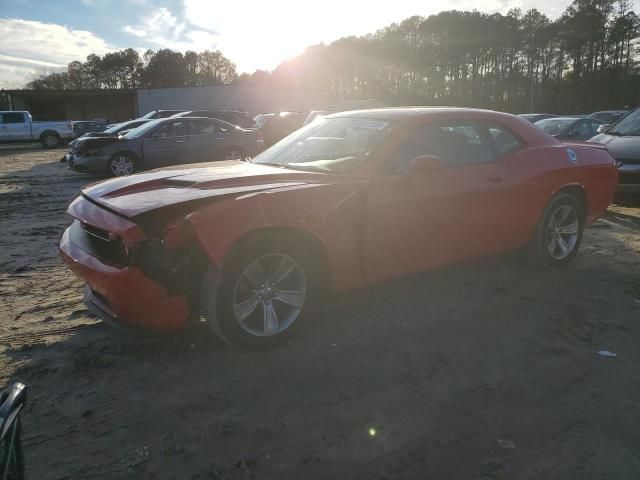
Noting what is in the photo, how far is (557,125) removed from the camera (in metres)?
13.7

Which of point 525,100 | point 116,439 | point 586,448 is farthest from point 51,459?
point 525,100

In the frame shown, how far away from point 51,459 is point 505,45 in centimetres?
6954

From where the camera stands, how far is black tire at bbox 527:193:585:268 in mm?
4805

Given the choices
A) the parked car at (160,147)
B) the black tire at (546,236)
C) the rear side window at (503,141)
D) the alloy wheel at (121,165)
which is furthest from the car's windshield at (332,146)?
the alloy wheel at (121,165)

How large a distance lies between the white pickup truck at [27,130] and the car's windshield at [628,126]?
28.5 metres

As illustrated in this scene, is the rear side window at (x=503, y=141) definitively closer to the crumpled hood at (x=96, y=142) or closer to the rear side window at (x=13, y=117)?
Answer: the crumpled hood at (x=96, y=142)

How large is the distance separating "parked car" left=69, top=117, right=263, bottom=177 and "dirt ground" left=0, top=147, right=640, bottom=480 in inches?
335

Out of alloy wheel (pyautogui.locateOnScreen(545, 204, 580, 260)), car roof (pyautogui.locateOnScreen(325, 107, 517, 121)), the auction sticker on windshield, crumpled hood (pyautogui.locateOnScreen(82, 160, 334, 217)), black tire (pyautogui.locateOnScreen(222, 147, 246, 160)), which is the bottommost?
alloy wheel (pyautogui.locateOnScreen(545, 204, 580, 260))

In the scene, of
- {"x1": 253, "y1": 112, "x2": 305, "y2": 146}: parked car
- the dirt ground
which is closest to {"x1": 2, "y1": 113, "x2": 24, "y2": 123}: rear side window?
{"x1": 253, "y1": 112, "x2": 305, "y2": 146}: parked car

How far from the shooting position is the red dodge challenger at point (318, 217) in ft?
9.59

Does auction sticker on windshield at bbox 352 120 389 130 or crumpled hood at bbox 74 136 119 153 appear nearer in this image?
auction sticker on windshield at bbox 352 120 389 130

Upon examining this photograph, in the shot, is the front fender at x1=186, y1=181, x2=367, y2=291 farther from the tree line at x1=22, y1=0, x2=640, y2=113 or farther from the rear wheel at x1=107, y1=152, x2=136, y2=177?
the tree line at x1=22, y1=0, x2=640, y2=113

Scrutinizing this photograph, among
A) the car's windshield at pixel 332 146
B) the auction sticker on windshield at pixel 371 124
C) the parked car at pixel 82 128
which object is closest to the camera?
the car's windshield at pixel 332 146

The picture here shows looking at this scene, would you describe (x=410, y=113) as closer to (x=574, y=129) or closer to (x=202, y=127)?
(x=202, y=127)
